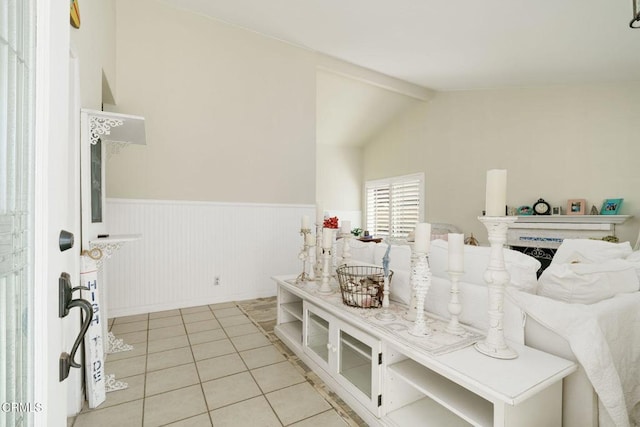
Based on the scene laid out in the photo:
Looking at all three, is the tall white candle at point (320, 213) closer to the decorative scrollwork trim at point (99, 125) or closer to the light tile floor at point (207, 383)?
the light tile floor at point (207, 383)

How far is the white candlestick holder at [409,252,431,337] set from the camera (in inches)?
57.7

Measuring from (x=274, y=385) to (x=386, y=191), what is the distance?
5.70 m

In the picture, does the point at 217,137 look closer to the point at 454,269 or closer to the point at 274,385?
the point at 274,385

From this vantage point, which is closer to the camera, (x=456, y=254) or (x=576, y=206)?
(x=456, y=254)

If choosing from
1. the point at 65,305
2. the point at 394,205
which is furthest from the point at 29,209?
the point at 394,205

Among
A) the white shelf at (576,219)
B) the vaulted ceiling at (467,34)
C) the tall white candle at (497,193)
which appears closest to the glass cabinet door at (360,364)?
the tall white candle at (497,193)

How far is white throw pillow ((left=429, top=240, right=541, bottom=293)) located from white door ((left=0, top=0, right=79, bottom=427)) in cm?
164

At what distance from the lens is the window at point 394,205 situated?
641 centimetres

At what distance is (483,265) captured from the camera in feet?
5.46

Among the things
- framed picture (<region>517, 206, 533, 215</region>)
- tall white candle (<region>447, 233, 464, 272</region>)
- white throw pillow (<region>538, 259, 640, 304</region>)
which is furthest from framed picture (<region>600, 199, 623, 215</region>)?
tall white candle (<region>447, 233, 464, 272</region>)

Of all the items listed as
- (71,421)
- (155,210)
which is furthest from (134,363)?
(155,210)

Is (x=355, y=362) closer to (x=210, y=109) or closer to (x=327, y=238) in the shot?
(x=327, y=238)

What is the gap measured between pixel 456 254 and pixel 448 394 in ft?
1.99

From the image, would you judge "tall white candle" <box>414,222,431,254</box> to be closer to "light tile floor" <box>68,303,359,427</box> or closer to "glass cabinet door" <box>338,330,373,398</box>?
"glass cabinet door" <box>338,330,373,398</box>
